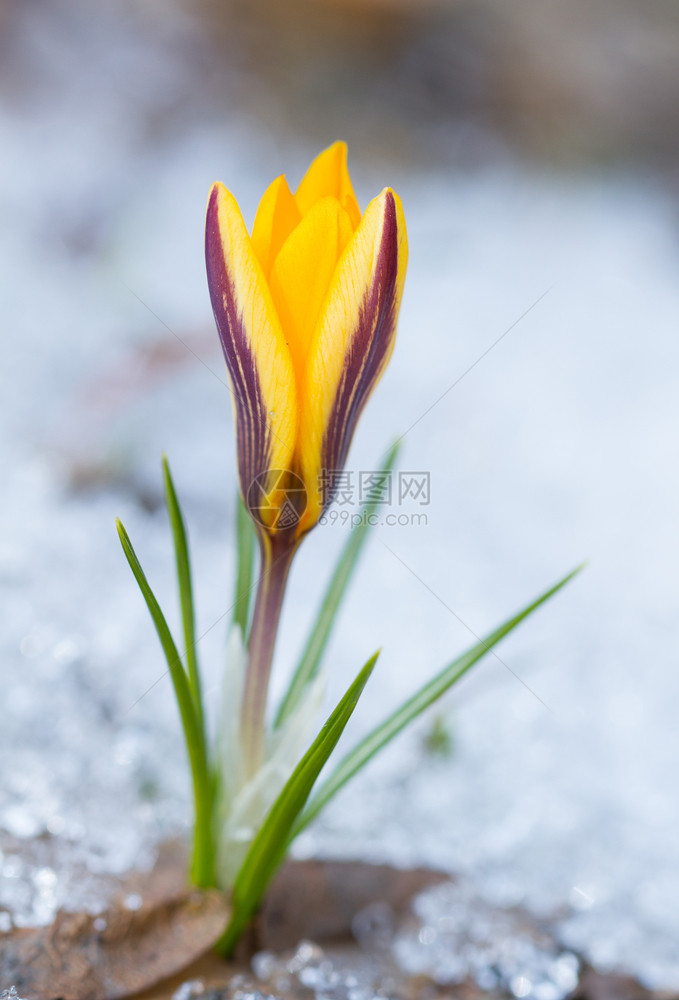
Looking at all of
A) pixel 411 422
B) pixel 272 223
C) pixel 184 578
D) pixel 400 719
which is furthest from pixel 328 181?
pixel 411 422

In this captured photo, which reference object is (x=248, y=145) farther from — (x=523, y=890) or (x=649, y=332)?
(x=523, y=890)

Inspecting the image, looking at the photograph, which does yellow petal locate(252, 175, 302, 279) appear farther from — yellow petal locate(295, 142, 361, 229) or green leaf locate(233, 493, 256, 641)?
green leaf locate(233, 493, 256, 641)

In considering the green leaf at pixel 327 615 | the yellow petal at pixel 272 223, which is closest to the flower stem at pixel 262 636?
the green leaf at pixel 327 615

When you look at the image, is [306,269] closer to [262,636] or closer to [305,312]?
[305,312]

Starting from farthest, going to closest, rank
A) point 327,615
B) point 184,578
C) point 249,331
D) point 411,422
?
1. point 411,422
2. point 327,615
3. point 184,578
4. point 249,331

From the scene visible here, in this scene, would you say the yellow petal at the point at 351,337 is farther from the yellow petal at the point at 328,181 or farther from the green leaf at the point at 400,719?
the green leaf at the point at 400,719

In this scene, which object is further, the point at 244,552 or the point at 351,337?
the point at 244,552

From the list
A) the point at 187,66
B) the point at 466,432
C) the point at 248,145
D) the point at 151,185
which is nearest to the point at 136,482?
the point at 466,432
